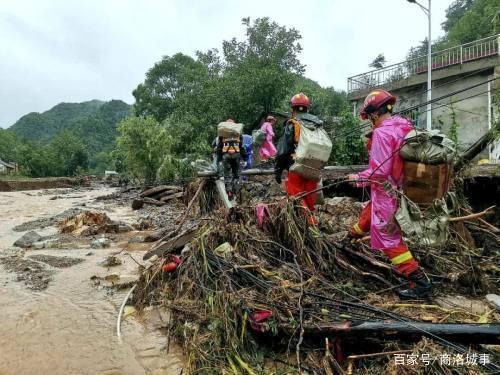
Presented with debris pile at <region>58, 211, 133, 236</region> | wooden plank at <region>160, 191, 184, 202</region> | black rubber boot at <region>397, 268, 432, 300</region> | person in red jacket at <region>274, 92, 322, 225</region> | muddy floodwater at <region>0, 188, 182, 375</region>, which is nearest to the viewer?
muddy floodwater at <region>0, 188, 182, 375</region>

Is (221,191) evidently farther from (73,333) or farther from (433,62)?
(433,62)

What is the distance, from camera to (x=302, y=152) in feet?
13.5

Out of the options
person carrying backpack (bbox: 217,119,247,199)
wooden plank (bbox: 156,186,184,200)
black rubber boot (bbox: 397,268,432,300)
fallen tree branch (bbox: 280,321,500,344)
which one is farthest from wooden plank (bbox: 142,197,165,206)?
fallen tree branch (bbox: 280,321,500,344)

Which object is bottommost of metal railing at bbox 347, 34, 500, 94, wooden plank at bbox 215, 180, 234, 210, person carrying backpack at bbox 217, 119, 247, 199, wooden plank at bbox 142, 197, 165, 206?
wooden plank at bbox 142, 197, 165, 206

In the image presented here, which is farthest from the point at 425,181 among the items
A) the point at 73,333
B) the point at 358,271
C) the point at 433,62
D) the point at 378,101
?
the point at 433,62

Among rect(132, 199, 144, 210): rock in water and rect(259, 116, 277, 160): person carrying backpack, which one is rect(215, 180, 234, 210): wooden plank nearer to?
rect(259, 116, 277, 160): person carrying backpack

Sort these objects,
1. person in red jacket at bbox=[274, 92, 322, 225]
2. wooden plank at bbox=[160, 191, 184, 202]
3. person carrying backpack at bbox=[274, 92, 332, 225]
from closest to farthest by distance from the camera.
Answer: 1. person carrying backpack at bbox=[274, 92, 332, 225]
2. person in red jacket at bbox=[274, 92, 322, 225]
3. wooden plank at bbox=[160, 191, 184, 202]

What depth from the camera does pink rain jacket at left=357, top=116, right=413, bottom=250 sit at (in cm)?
320

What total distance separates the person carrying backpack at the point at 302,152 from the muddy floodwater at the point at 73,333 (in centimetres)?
213

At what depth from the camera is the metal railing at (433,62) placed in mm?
13997

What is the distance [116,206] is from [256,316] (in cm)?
1195

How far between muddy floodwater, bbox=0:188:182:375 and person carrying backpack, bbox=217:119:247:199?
3.19 meters

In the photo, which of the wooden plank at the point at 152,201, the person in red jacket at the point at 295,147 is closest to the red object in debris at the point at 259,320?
the person in red jacket at the point at 295,147

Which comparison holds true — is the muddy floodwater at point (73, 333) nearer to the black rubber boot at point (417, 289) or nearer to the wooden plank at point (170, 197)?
the black rubber boot at point (417, 289)
